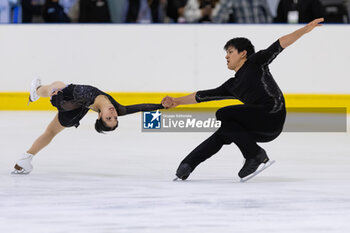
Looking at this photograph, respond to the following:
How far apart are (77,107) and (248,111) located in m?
1.21

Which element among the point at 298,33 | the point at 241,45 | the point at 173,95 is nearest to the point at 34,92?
the point at 241,45

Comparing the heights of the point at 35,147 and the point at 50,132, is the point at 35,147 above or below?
below

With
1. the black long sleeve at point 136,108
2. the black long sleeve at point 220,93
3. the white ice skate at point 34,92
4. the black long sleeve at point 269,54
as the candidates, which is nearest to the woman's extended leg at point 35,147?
the white ice skate at point 34,92

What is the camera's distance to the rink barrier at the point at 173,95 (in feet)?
32.3

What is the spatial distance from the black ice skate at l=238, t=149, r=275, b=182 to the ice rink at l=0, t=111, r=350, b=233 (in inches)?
2.2

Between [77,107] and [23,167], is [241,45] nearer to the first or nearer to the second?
[77,107]

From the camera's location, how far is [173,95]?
32.7ft

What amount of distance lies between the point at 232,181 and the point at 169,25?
16.7ft

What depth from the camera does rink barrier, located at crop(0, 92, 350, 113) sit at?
9.84 meters

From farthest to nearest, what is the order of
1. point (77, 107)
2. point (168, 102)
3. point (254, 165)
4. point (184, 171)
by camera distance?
1. point (77, 107)
2. point (168, 102)
3. point (184, 171)
4. point (254, 165)

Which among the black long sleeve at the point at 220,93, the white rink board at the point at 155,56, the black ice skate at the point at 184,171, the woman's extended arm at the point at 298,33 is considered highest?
the woman's extended arm at the point at 298,33

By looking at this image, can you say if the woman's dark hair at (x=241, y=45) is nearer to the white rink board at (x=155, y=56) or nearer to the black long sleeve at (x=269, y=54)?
the black long sleeve at (x=269, y=54)

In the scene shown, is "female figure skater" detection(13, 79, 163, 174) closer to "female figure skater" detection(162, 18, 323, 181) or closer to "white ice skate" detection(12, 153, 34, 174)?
"white ice skate" detection(12, 153, 34, 174)

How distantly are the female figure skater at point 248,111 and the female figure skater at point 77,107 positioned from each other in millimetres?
455
